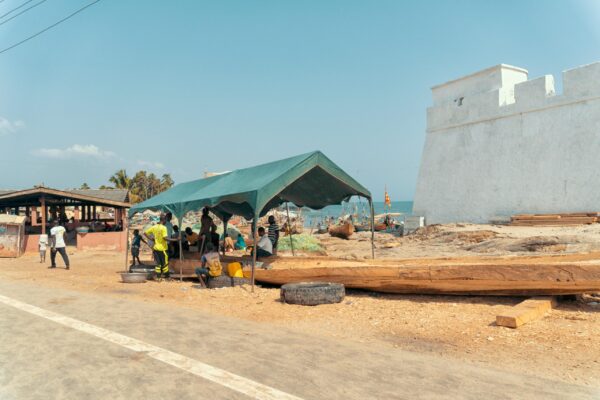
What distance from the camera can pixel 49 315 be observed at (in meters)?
7.97

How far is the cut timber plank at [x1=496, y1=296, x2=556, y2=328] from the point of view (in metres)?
6.34

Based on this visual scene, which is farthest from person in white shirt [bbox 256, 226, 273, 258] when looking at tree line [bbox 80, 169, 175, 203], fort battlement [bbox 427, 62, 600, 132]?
tree line [bbox 80, 169, 175, 203]

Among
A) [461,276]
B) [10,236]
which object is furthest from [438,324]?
[10,236]

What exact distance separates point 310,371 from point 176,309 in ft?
14.8

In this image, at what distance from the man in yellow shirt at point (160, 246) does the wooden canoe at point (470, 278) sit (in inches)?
189

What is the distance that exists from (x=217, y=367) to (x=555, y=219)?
16161mm

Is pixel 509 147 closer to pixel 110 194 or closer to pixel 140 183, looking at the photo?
pixel 110 194

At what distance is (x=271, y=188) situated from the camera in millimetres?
10430

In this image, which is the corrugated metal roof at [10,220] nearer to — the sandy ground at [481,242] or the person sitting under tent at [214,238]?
the person sitting under tent at [214,238]

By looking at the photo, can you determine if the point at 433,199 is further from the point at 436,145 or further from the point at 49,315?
the point at 49,315

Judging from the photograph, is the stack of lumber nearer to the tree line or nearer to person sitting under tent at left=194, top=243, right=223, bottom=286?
person sitting under tent at left=194, top=243, right=223, bottom=286

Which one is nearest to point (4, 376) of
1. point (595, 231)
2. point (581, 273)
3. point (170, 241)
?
point (581, 273)

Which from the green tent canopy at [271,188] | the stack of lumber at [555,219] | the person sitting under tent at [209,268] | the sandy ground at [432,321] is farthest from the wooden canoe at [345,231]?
the person sitting under tent at [209,268]

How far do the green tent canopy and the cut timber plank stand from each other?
5.38 meters
